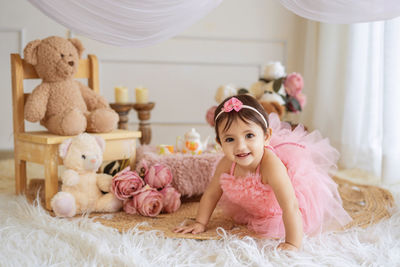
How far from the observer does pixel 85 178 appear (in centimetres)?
145

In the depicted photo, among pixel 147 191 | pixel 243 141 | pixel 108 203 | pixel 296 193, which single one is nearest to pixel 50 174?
pixel 108 203

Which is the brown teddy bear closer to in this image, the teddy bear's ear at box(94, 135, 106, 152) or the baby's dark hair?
the teddy bear's ear at box(94, 135, 106, 152)

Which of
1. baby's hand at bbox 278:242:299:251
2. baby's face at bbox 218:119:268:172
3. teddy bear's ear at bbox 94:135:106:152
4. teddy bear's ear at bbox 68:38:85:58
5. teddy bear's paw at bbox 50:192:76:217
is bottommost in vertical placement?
baby's hand at bbox 278:242:299:251

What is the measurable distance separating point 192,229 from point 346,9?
0.82m

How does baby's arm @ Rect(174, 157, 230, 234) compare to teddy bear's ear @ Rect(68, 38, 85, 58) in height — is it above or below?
below

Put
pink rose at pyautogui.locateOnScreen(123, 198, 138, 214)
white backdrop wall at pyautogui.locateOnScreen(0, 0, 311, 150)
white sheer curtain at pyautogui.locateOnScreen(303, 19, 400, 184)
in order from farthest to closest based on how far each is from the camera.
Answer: white backdrop wall at pyautogui.locateOnScreen(0, 0, 311, 150), white sheer curtain at pyautogui.locateOnScreen(303, 19, 400, 184), pink rose at pyautogui.locateOnScreen(123, 198, 138, 214)

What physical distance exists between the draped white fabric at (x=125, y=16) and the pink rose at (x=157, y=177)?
1.49 ft

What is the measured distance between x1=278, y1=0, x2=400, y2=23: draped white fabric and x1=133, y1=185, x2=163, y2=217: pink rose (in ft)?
2.50

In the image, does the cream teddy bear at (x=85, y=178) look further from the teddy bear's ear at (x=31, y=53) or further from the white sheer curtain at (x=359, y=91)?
the white sheer curtain at (x=359, y=91)

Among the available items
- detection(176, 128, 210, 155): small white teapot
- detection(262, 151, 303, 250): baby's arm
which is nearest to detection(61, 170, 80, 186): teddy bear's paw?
detection(176, 128, 210, 155): small white teapot

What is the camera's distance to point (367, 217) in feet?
4.53

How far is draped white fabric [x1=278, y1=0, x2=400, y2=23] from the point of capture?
1.23m

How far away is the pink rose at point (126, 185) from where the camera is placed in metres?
1.42

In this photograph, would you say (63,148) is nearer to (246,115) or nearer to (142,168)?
(142,168)
